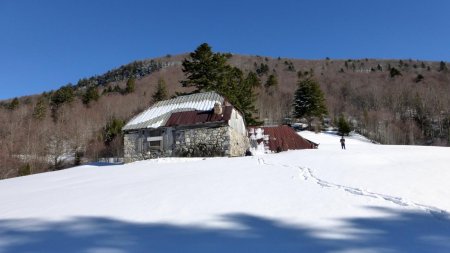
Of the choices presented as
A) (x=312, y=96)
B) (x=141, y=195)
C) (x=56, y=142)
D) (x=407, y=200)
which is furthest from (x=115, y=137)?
(x=407, y=200)

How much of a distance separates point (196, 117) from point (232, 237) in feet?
55.8

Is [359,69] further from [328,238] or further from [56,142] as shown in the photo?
[328,238]

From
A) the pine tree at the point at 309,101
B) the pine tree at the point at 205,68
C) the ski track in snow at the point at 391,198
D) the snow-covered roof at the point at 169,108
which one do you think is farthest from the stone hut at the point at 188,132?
the pine tree at the point at 309,101

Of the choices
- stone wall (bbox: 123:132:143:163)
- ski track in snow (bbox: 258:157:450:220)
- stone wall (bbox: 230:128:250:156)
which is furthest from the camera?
stone wall (bbox: 123:132:143:163)

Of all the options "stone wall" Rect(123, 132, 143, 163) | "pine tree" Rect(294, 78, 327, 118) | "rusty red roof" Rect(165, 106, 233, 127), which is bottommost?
"stone wall" Rect(123, 132, 143, 163)

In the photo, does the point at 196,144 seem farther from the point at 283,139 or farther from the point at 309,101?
the point at 309,101

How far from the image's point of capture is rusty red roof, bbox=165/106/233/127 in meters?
20.2

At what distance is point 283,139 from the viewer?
3133 centimetres

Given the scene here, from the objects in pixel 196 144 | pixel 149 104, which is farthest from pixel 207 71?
pixel 149 104

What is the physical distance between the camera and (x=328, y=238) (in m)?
3.96

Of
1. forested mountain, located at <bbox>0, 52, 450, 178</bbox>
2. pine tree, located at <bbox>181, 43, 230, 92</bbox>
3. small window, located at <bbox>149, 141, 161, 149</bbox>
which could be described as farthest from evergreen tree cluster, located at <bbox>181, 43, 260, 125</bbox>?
small window, located at <bbox>149, 141, 161, 149</bbox>

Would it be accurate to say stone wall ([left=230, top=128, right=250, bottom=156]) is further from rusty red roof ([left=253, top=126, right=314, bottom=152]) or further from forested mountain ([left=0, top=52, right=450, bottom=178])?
forested mountain ([left=0, top=52, right=450, bottom=178])

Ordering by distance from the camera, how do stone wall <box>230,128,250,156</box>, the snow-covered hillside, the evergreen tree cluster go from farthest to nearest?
the evergreen tree cluster < stone wall <box>230,128,250,156</box> < the snow-covered hillside

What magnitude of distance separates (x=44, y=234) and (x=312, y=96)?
48.9m
